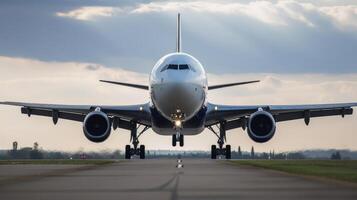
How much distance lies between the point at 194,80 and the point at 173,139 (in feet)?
26.6

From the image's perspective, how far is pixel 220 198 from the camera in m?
15.2

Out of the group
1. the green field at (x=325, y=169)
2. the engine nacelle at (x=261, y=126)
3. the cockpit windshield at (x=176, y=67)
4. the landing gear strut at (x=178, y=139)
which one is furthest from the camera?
the landing gear strut at (x=178, y=139)

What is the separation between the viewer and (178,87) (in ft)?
140

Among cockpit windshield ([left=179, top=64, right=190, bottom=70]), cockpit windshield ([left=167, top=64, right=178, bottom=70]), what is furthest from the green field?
cockpit windshield ([left=167, top=64, right=178, bottom=70])

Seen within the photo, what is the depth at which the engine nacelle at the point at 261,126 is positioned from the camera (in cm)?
4869

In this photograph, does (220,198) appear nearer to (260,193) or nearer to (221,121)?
(260,193)

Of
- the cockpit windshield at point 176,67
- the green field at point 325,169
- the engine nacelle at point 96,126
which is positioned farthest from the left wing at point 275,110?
the green field at point 325,169

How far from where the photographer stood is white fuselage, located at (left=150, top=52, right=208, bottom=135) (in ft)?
141

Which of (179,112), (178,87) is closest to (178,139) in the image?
(179,112)

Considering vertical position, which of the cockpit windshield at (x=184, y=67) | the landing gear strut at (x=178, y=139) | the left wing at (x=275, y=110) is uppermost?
the cockpit windshield at (x=184, y=67)

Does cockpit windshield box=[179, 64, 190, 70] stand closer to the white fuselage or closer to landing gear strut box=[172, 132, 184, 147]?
the white fuselage

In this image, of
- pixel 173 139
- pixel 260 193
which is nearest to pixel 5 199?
pixel 260 193

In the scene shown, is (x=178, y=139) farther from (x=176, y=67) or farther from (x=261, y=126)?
(x=176, y=67)

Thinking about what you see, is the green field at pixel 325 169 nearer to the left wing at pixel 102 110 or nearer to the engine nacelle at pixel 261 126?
the engine nacelle at pixel 261 126
